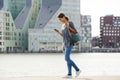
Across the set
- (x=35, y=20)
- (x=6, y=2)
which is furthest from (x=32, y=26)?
(x=6, y=2)

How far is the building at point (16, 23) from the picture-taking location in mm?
172000

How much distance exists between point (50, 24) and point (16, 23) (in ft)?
50.0

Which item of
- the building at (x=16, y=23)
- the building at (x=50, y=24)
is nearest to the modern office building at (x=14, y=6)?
the building at (x=16, y=23)

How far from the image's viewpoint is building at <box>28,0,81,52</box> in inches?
6649

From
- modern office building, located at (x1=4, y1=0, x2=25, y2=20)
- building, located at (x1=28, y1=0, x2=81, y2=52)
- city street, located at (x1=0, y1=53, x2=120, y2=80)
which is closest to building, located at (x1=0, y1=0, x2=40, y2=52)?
modern office building, located at (x1=4, y1=0, x2=25, y2=20)

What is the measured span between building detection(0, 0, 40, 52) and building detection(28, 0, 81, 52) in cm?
559

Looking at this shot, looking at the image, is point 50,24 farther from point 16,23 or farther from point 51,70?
point 51,70

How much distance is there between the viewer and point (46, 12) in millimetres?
172625

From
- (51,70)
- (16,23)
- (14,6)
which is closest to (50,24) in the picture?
(16,23)

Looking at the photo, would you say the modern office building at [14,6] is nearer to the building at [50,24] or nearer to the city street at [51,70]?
the building at [50,24]

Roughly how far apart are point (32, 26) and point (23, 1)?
1070cm

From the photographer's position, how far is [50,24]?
6772 inches

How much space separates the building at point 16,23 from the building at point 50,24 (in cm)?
559

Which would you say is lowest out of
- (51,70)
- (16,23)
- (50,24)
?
(51,70)
